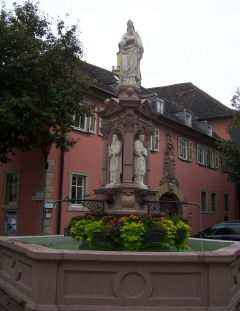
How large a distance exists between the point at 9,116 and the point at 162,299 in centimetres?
842

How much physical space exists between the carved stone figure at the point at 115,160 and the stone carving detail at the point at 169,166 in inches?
608

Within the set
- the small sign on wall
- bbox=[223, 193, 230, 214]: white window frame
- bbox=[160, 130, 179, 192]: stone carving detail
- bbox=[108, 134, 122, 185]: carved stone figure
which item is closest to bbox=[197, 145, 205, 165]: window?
bbox=[160, 130, 179, 192]: stone carving detail

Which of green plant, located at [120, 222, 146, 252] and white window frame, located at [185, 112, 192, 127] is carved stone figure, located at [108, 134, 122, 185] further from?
white window frame, located at [185, 112, 192, 127]

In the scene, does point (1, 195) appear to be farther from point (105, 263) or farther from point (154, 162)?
point (105, 263)

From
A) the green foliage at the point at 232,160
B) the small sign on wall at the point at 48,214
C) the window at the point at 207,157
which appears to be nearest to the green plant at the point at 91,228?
the small sign on wall at the point at 48,214

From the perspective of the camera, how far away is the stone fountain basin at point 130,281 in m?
5.15

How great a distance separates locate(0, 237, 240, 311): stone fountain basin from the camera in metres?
5.15

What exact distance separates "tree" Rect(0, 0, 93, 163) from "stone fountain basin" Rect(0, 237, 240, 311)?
745 centimetres

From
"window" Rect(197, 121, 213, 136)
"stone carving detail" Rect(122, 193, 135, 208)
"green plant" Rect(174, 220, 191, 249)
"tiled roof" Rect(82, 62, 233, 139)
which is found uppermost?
"tiled roof" Rect(82, 62, 233, 139)

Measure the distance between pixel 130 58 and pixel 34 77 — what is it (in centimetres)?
476

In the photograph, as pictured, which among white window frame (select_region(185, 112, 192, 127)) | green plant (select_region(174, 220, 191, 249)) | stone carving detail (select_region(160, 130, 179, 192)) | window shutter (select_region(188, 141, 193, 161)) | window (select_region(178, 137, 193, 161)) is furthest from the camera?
white window frame (select_region(185, 112, 192, 127))

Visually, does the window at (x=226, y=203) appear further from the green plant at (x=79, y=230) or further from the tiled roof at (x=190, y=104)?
the green plant at (x=79, y=230)

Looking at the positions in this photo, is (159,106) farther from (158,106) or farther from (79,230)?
(79,230)

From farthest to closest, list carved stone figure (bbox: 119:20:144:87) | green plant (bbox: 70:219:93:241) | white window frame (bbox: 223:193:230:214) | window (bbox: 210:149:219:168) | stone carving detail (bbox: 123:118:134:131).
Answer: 1. white window frame (bbox: 223:193:230:214)
2. window (bbox: 210:149:219:168)
3. carved stone figure (bbox: 119:20:144:87)
4. stone carving detail (bbox: 123:118:134:131)
5. green plant (bbox: 70:219:93:241)
